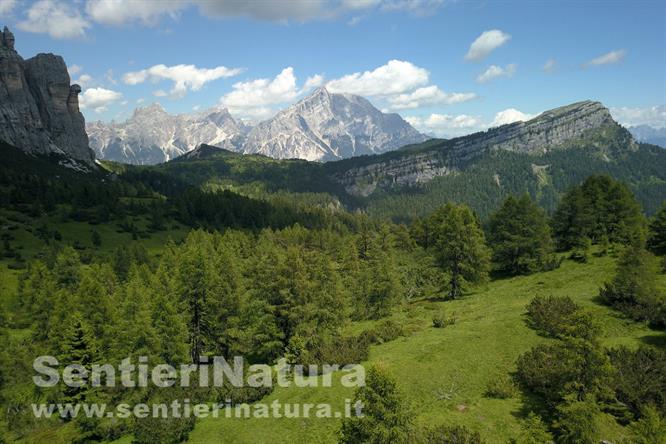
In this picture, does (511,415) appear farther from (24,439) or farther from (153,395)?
(24,439)

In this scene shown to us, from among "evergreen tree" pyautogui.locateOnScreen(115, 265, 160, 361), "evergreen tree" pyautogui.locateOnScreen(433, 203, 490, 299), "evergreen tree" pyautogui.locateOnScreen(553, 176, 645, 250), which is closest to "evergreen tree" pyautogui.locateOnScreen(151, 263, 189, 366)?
"evergreen tree" pyautogui.locateOnScreen(115, 265, 160, 361)

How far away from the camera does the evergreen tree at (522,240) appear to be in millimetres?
61719

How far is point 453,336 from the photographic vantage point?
1452 inches

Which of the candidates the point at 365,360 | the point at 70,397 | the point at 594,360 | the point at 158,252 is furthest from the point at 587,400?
the point at 158,252

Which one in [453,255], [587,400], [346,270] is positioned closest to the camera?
[587,400]

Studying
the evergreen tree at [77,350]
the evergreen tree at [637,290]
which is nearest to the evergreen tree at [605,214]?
the evergreen tree at [637,290]

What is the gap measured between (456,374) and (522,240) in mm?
39280

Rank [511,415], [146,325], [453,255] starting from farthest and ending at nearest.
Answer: [453,255] < [146,325] < [511,415]

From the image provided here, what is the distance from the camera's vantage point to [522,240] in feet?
206

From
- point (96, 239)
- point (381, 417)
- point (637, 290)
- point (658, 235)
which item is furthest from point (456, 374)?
point (96, 239)

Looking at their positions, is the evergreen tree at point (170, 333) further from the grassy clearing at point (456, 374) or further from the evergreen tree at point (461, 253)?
the evergreen tree at point (461, 253)

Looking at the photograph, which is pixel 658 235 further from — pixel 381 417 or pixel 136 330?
pixel 136 330

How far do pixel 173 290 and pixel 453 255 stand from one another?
38.4 metres

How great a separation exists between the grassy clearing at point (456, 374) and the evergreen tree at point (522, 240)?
1502 cm
